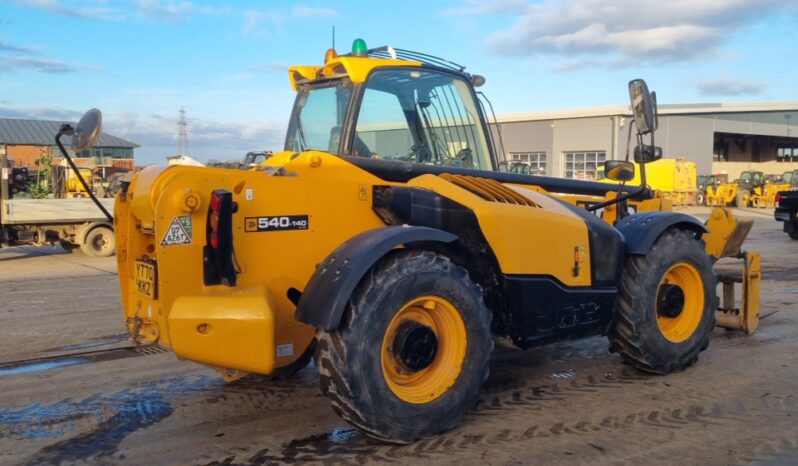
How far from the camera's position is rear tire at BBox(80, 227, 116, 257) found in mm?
15156

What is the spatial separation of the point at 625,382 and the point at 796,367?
1530mm

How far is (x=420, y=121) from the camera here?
504 centimetres

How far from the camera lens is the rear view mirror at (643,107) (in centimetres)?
466

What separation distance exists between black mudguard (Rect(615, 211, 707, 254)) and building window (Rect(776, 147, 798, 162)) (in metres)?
66.2

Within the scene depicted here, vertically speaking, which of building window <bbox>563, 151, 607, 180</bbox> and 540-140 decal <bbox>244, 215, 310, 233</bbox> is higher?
building window <bbox>563, 151, 607, 180</bbox>

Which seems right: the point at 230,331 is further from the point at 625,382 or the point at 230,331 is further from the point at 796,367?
the point at 796,367

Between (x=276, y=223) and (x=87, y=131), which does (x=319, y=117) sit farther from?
(x=87, y=131)

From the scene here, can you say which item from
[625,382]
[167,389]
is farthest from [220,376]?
[625,382]

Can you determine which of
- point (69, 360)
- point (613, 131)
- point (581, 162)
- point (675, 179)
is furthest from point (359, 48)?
point (581, 162)

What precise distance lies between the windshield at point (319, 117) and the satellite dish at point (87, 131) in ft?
4.93

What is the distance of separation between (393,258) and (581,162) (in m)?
42.5

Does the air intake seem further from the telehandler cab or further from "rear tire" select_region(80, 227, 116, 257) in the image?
"rear tire" select_region(80, 227, 116, 257)

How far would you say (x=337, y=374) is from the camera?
3.54m

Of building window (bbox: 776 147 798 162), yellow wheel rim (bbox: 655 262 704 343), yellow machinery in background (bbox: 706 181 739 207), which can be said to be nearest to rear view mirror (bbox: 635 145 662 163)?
yellow wheel rim (bbox: 655 262 704 343)
